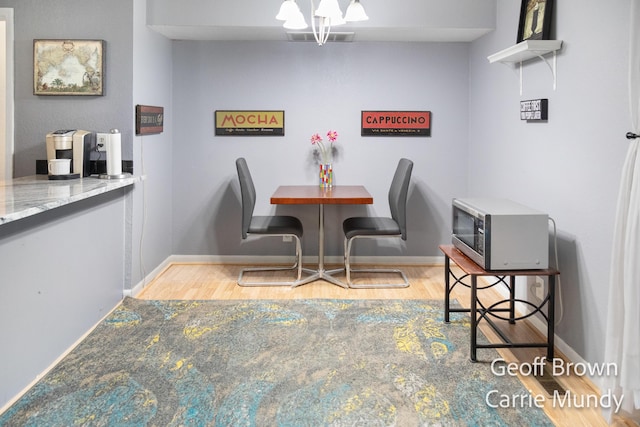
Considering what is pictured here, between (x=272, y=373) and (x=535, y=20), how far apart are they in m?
2.48

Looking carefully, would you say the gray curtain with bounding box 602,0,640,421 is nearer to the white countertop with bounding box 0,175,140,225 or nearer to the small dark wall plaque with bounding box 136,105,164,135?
the white countertop with bounding box 0,175,140,225

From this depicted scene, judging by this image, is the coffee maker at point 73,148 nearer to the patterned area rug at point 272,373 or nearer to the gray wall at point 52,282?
the gray wall at point 52,282

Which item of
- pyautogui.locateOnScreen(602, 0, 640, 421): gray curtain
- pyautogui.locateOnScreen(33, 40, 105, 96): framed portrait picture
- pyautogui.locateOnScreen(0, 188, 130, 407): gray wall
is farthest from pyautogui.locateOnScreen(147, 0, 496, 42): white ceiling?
pyautogui.locateOnScreen(602, 0, 640, 421): gray curtain

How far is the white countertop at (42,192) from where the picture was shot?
2324 millimetres

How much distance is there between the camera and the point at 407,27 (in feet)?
13.9

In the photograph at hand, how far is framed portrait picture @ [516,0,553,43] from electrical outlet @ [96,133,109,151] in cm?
269

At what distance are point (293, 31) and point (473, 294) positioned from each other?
259 centimetres

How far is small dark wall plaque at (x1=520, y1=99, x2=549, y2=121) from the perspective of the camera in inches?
126

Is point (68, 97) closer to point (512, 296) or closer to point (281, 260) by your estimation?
point (281, 260)

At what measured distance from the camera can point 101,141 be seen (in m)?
3.65

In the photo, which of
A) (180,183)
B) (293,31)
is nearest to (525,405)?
(293,31)

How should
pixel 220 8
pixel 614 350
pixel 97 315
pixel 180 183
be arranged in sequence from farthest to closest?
pixel 180 183 → pixel 220 8 → pixel 97 315 → pixel 614 350

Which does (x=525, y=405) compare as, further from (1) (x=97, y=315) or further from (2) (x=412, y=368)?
(1) (x=97, y=315)

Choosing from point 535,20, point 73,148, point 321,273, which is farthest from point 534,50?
point 73,148
